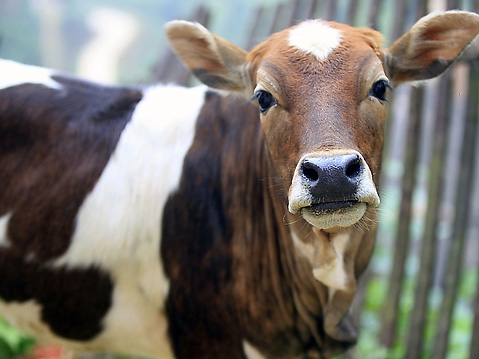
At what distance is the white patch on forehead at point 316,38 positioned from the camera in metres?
2.38

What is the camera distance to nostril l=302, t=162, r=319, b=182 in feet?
6.63

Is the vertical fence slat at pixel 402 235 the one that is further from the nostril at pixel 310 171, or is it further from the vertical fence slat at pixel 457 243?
the nostril at pixel 310 171

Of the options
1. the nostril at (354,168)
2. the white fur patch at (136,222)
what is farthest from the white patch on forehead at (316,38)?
the white fur patch at (136,222)

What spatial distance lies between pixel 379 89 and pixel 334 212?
68cm

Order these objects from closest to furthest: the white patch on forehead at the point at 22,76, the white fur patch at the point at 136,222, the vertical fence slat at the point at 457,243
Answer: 1. the white fur patch at the point at 136,222
2. the white patch on forehead at the point at 22,76
3. the vertical fence slat at the point at 457,243

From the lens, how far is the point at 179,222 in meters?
2.82

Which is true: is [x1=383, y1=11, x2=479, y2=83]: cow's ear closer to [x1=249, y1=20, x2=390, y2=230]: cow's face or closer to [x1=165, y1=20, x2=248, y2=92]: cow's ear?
[x1=249, y1=20, x2=390, y2=230]: cow's face

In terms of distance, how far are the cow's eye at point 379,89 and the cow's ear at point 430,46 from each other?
0.27m

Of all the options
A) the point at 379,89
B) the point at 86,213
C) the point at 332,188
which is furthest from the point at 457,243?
the point at 86,213

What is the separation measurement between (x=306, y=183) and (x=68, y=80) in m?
1.83

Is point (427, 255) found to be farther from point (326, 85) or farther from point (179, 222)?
point (326, 85)

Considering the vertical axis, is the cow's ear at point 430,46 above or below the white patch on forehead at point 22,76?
above

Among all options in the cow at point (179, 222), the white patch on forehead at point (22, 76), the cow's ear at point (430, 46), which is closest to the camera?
the cow's ear at point (430, 46)

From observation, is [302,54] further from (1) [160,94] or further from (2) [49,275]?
(2) [49,275]
